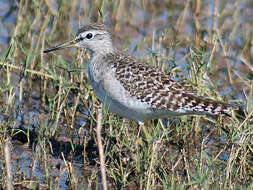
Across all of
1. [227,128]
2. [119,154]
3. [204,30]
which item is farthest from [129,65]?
[204,30]

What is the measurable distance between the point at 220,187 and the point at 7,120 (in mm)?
2481

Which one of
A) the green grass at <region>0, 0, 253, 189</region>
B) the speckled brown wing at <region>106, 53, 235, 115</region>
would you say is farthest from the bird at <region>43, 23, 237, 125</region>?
the green grass at <region>0, 0, 253, 189</region>

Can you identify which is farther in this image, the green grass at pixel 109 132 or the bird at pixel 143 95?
the bird at pixel 143 95

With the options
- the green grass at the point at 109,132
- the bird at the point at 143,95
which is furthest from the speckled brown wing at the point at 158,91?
the green grass at the point at 109,132

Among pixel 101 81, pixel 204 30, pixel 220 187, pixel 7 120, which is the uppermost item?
pixel 204 30

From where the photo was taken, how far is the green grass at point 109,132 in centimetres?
602

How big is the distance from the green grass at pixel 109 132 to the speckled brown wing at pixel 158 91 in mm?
Result: 300

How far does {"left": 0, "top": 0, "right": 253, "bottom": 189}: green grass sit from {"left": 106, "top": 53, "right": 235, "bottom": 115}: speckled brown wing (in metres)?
Answer: 0.30

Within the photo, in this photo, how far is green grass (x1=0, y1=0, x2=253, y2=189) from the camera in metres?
6.02

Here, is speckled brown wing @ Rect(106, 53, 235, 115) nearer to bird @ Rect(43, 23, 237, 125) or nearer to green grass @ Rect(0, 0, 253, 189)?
bird @ Rect(43, 23, 237, 125)

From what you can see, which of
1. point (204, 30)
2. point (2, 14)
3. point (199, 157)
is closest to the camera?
point (199, 157)

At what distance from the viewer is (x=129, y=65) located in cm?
703

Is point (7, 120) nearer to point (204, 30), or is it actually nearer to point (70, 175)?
point (70, 175)

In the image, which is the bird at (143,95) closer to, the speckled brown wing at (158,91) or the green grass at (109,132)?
the speckled brown wing at (158,91)
